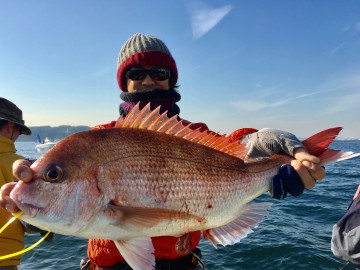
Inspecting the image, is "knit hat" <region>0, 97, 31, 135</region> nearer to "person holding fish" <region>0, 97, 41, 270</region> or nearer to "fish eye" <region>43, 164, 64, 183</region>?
"person holding fish" <region>0, 97, 41, 270</region>

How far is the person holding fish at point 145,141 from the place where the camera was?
108 inches

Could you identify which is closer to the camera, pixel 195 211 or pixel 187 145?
pixel 195 211

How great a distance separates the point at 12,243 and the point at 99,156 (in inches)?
127

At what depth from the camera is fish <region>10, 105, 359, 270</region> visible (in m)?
2.20

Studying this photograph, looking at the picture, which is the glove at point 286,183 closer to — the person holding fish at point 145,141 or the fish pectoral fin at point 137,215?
the person holding fish at point 145,141

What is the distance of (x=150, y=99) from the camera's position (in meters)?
3.40

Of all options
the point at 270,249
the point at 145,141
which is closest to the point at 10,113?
the point at 145,141

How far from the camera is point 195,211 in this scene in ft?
8.15

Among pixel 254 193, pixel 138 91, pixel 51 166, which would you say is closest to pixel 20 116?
pixel 138 91

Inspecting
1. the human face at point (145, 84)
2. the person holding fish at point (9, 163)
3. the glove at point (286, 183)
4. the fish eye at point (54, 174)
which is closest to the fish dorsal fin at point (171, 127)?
the glove at point (286, 183)

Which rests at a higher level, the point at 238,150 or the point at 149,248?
the point at 238,150

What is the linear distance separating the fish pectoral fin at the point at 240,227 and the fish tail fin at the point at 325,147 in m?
0.70

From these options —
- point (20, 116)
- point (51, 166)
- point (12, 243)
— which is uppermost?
point (20, 116)

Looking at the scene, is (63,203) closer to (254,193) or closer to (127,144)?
(127,144)
